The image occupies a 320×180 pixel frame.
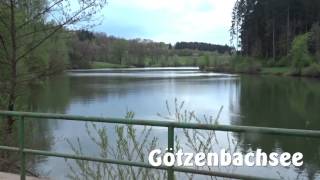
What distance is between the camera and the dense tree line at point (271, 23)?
330 feet

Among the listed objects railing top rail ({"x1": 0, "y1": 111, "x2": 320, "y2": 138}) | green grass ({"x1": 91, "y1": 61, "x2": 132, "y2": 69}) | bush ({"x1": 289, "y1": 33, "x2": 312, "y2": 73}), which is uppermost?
bush ({"x1": 289, "y1": 33, "x2": 312, "y2": 73})

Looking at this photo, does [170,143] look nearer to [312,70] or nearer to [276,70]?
[312,70]

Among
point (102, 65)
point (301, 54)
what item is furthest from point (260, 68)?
point (102, 65)

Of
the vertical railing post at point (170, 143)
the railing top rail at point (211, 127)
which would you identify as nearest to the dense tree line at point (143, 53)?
the railing top rail at point (211, 127)

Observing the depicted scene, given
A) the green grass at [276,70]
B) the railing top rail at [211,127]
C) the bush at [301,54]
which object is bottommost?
the green grass at [276,70]

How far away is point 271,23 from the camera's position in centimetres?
10462

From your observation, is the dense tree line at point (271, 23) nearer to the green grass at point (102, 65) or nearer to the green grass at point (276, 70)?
the green grass at point (276, 70)

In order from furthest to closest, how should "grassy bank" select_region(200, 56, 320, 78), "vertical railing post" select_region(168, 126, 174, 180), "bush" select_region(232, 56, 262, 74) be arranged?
"bush" select_region(232, 56, 262, 74), "grassy bank" select_region(200, 56, 320, 78), "vertical railing post" select_region(168, 126, 174, 180)

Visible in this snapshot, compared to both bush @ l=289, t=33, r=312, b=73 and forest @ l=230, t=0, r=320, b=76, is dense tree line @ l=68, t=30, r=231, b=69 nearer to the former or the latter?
forest @ l=230, t=0, r=320, b=76

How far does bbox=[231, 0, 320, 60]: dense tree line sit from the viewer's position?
→ 10069 centimetres

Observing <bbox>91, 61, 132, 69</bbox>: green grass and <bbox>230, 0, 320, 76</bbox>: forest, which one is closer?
<bbox>230, 0, 320, 76</bbox>: forest

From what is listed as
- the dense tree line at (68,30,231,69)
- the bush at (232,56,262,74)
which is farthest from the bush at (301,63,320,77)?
the dense tree line at (68,30,231,69)

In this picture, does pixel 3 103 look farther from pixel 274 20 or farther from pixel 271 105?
pixel 274 20

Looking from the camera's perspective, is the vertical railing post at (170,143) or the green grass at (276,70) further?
the green grass at (276,70)
